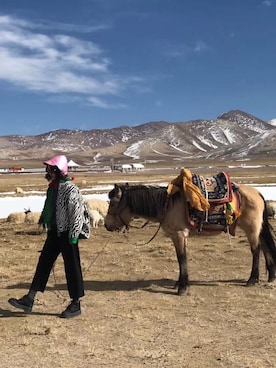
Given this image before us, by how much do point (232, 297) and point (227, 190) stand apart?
6.22 ft

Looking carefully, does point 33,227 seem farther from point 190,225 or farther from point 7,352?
point 7,352

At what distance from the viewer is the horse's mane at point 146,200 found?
837cm

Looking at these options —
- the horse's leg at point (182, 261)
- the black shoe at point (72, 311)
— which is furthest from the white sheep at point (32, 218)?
the black shoe at point (72, 311)

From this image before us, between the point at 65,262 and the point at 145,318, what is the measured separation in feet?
4.66

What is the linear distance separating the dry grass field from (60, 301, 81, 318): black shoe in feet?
0.35

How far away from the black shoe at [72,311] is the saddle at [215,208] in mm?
2553

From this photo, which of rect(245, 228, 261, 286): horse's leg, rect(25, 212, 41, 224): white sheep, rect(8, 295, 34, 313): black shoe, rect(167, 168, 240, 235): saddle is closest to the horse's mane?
rect(167, 168, 240, 235): saddle

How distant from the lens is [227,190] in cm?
846

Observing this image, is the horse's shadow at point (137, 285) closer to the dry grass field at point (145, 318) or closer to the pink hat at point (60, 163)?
the dry grass field at point (145, 318)

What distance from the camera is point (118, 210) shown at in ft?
27.7

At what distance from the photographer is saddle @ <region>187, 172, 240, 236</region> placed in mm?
8289

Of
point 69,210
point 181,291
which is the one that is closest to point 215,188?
point 181,291

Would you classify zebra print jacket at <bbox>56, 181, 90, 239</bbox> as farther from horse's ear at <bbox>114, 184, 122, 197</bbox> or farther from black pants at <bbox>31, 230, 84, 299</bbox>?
horse's ear at <bbox>114, 184, 122, 197</bbox>

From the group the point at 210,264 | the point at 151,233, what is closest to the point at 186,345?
the point at 210,264
